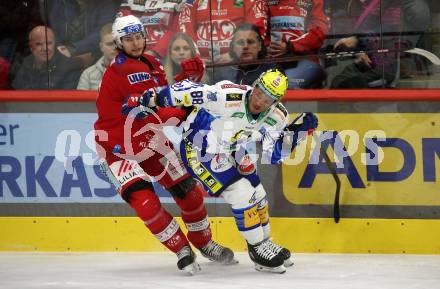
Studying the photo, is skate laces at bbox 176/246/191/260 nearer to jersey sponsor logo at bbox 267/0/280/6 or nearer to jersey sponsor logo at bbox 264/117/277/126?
jersey sponsor logo at bbox 264/117/277/126

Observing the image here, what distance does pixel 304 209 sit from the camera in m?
6.45

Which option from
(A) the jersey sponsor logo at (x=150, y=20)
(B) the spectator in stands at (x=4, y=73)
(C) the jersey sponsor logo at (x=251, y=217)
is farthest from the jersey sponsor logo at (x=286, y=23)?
(B) the spectator in stands at (x=4, y=73)

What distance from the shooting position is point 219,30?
6.59 metres

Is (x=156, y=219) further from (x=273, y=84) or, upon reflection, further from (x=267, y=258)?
(x=273, y=84)

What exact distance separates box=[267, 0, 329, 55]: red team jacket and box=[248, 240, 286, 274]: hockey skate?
137cm

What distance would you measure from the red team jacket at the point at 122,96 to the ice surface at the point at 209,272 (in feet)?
2.33

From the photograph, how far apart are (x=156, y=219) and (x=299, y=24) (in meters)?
1.61

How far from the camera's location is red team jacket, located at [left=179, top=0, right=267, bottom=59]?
6.57 m

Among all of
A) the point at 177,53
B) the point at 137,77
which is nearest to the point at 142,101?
the point at 137,77

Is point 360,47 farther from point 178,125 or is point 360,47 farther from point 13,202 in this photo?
point 13,202

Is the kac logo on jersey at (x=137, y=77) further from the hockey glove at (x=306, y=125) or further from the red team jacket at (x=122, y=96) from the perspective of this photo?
the hockey glove at (x=306, y=125)

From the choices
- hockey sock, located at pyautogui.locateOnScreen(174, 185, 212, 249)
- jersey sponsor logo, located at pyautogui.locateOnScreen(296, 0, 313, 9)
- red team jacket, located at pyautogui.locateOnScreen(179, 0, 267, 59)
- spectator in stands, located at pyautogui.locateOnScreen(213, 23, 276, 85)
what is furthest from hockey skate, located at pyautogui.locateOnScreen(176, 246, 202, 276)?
jersey sponsor logo, located at pyautogui.locateOnScreen(296, 0, 313, 9)

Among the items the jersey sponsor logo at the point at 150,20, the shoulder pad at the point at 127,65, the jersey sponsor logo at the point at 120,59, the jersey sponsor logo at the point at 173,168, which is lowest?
the jersey sponsor logo at the point at 173,168

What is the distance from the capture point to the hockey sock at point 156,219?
5.82m
